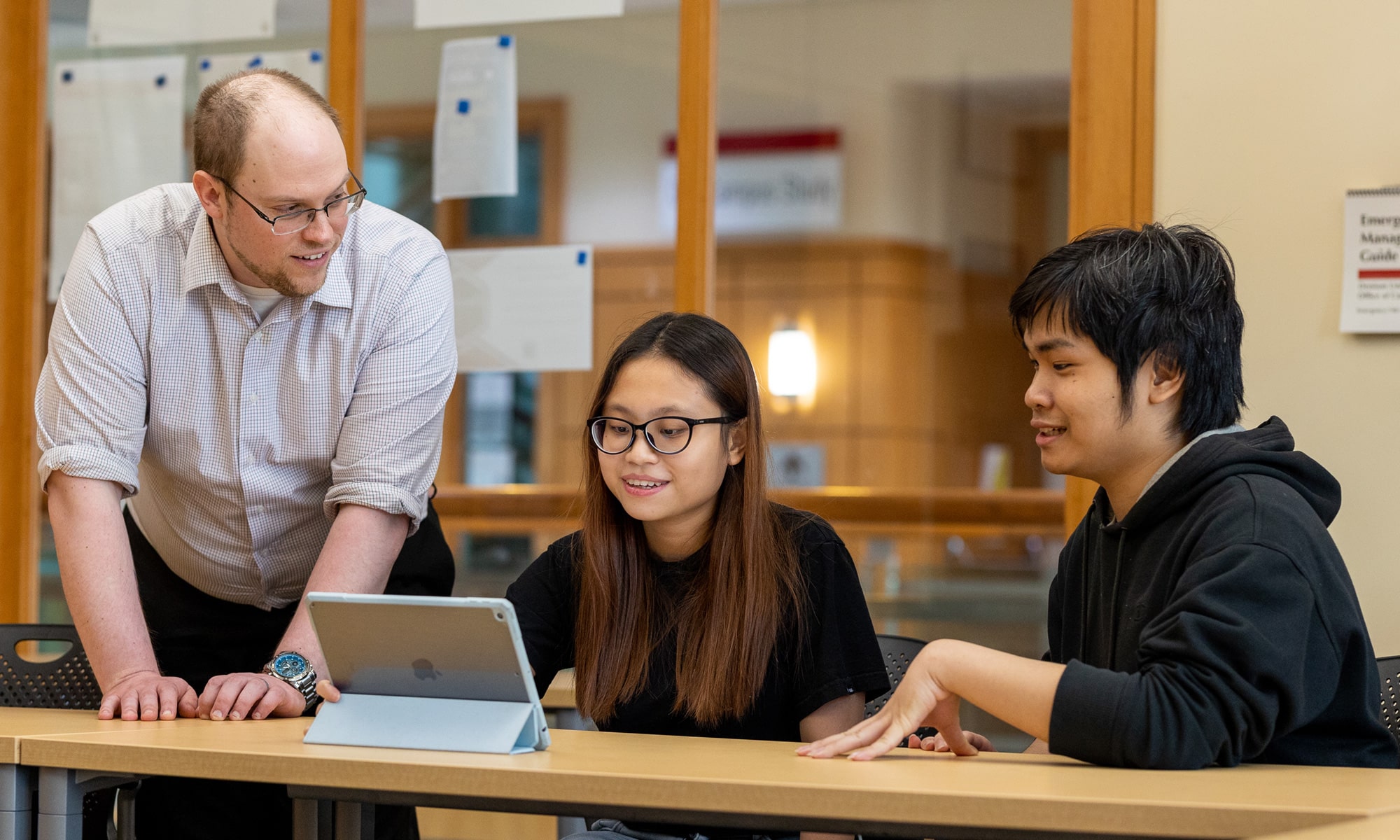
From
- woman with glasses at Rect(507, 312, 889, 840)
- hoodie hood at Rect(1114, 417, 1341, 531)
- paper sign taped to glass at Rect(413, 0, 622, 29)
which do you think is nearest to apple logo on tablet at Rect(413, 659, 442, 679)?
woman with glasses at Rect(507, 312, 889, 840)

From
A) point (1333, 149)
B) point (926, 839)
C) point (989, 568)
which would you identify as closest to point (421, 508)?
point (926, 839)

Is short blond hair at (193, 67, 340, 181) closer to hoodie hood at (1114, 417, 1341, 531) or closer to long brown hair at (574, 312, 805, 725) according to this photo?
long brown hair at (574, 312, 805, 725)

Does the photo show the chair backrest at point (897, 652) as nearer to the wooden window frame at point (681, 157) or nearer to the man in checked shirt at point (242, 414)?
the wooden window frame at point (681, 157)

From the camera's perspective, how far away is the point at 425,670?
1503mm

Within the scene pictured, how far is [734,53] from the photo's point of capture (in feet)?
29.3

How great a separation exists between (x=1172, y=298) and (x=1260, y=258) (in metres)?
0.78

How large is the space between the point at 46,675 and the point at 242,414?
21.0 inches

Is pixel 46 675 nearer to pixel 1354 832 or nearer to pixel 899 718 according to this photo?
pixel 899 718

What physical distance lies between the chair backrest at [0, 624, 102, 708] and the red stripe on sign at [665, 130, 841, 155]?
7190mm

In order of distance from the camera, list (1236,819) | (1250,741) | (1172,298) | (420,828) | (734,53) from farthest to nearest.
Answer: (734,53)
(420,828)
(1172,298)
(1250,741)
(1236,819)

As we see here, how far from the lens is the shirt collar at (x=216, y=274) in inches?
80.4

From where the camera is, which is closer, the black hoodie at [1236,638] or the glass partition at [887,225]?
the black hoodie at [1236,638]

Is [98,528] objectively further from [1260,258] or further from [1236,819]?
[1260,258]

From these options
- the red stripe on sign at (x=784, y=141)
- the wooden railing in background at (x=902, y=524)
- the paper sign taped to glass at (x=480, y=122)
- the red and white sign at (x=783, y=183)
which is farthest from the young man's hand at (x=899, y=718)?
the red stripe on sign at (x=784, y=141)
